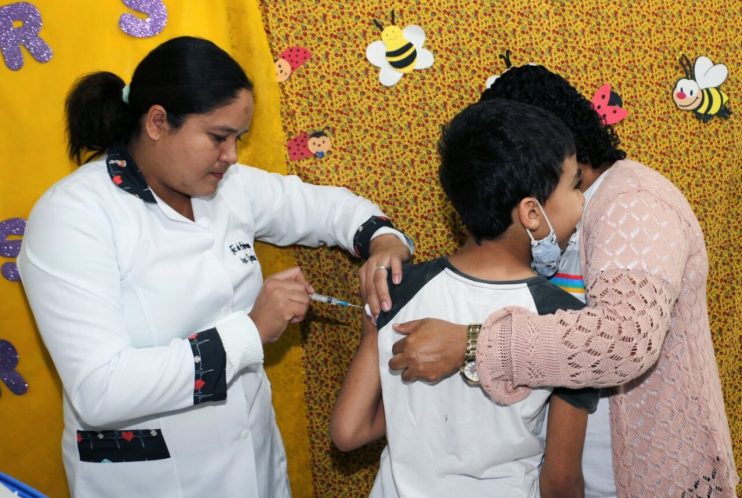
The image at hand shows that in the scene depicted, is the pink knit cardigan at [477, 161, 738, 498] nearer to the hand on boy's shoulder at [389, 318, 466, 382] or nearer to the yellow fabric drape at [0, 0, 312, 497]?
the hand on boy's shoulder at [389, 318, 466, 382]

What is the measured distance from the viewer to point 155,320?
5.05ft

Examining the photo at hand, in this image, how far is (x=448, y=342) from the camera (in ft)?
4.32

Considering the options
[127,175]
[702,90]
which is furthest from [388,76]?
[702,90]

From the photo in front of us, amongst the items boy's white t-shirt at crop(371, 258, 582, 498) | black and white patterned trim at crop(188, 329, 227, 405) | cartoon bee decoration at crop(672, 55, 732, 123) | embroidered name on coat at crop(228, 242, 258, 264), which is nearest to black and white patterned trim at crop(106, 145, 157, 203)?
embroidered name on coat at crop(228, 242, 258, 264)

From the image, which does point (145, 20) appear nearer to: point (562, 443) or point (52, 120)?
point (52, 120)

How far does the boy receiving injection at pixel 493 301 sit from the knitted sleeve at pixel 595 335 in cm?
4

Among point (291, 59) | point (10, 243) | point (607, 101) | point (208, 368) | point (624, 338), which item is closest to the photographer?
point (624, 338)

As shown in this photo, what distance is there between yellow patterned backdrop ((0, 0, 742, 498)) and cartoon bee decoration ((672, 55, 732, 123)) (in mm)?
27

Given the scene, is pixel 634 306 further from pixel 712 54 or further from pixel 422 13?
pixel 712 54

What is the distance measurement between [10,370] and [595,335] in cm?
145

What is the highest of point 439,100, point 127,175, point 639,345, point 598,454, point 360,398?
point 127,175

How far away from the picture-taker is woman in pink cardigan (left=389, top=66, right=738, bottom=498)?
51.0 inches

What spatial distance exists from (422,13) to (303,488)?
4.75 ft

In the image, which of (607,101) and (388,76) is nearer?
(388,76)
